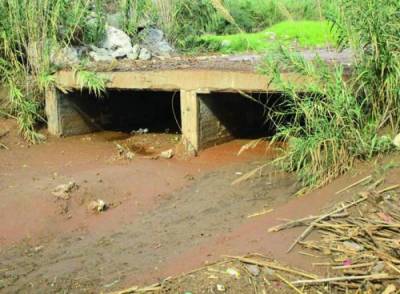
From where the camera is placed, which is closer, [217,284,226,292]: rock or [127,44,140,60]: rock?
[217,284,226,292]: rock

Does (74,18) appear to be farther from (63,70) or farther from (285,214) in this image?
(285,214)

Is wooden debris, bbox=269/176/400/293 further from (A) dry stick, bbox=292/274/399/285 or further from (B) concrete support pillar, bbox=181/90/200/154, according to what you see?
(B) concrete support pillar, bbox=181/90/200/154

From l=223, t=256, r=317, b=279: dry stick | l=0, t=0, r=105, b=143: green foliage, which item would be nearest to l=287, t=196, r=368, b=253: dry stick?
l=223, t=256, r=317, b=279: dry stick

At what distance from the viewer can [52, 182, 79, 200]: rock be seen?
623 cm

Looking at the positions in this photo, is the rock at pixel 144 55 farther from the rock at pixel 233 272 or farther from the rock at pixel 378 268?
the rock at pixel 378 268

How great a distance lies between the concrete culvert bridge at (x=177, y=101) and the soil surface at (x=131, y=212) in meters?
0.33

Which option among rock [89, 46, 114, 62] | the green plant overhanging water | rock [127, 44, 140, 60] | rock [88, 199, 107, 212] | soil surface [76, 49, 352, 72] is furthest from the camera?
rock [127, 44, 140, 60]

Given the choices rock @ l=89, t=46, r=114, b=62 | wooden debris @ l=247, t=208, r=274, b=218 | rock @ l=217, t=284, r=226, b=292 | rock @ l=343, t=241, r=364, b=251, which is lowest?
wooden debris @ l=247, t=208, r=274, b=218

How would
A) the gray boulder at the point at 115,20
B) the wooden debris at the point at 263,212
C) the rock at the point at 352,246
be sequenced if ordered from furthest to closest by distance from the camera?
1. the gray boulder at the point at 115,20
2. the wooden debris at the point at 263,212
3. the rock at the point at 352,246

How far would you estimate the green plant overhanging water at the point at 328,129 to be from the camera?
562cm

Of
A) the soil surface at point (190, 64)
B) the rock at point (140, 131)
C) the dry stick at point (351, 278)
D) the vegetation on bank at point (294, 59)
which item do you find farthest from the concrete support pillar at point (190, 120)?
the dry stick at point (351, 278)

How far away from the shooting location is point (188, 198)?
20.6ft

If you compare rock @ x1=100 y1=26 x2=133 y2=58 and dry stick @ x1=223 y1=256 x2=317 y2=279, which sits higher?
rock @ x1=100 y1=26 x2=133 y2=58

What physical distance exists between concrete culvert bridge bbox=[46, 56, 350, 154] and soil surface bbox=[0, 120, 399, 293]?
333mm
